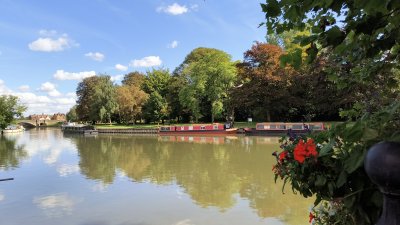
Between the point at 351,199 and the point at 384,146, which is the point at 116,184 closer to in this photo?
the point at 351,199

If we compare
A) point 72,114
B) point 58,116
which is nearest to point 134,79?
point 72,114

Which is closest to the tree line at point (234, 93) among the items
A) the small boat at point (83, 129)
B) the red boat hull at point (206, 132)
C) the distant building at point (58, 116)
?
the small boat at point (83, 129)

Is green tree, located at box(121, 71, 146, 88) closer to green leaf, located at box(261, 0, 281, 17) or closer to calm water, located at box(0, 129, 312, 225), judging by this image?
calm water, located at box(0, 129, 312, 225)

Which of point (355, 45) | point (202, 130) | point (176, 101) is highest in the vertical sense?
point (176, 101)

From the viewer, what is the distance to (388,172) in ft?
3.77

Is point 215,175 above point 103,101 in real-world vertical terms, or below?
below

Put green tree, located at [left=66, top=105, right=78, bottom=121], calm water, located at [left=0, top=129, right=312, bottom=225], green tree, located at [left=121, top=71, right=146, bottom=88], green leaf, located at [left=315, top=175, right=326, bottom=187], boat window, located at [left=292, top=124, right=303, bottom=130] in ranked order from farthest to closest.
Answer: green tree, located at [left=66, top=105, right=78, bottom=121] < green tree, located at [left=121, top=71, right=146, bottom=88] < boat window, located at [left=292, top=124, right=303, bottom=130] < calm water, located at [left=0, top=129, right=312, bottom=225] < green leaf, located at [left=315, top=175, right=326, bottom=187]

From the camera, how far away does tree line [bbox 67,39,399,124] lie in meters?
33.2

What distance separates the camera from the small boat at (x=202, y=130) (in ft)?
107

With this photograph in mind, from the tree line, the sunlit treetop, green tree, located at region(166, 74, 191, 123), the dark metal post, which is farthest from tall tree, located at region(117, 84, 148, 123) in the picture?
the dark metal post

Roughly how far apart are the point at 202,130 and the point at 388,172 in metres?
32.6

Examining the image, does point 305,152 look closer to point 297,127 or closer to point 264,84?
point 297,127

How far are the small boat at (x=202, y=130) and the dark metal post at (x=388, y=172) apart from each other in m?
31.0

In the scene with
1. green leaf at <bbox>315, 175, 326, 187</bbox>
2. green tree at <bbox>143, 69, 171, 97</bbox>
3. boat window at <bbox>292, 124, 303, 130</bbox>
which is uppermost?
green tree at <bbox>143, 69, 171, 97</bbox>
